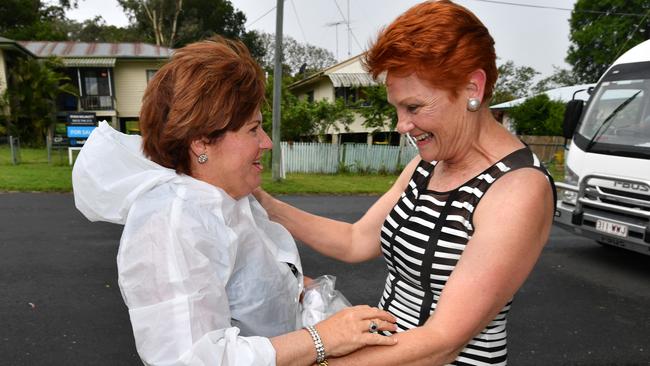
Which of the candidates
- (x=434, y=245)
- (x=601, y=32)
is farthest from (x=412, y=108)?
(x=601, y=32)

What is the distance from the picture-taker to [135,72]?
96.4ft

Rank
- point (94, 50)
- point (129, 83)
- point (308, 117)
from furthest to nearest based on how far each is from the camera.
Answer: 1. point (129, 83)
2. point (94, 50)
3. point (308, 117)

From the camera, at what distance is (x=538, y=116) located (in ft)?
78.0

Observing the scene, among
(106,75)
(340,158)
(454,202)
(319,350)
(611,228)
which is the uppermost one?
(106,75)

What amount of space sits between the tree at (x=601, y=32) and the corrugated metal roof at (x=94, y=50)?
36.2 meters

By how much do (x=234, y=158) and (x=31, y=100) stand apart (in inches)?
1018

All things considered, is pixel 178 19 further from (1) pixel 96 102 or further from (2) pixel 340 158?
(2) pixel 340 158

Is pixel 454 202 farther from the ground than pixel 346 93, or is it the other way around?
pixel 346 93

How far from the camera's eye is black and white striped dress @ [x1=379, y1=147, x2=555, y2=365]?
4.96ft

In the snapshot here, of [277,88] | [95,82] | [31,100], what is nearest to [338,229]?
[277,88]

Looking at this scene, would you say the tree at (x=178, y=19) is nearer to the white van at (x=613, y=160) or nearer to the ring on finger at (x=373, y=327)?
the white van at (x=613, y=160)

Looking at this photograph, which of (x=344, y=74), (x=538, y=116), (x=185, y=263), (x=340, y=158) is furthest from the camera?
(x=344, y=74)

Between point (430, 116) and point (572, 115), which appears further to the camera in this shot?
point (572, 115)

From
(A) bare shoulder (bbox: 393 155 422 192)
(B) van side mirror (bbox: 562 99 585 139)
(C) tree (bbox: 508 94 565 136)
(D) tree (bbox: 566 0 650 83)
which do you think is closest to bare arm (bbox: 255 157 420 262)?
(A) bare shoulder (bbox: 393 155 422 192)
